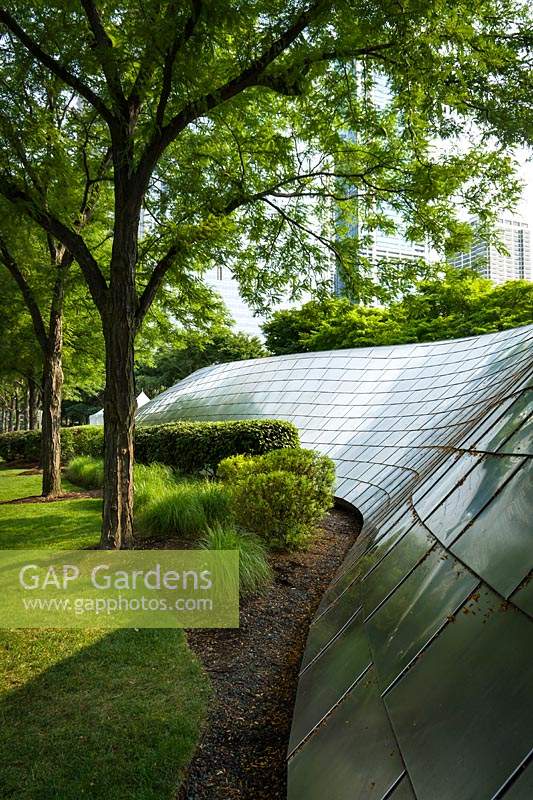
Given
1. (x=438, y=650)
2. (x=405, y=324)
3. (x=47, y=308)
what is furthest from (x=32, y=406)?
(x=438, y=650)

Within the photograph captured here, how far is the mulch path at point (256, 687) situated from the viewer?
310cm

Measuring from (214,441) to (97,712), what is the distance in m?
8.64

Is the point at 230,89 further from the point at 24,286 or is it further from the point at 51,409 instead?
the point at 51,409

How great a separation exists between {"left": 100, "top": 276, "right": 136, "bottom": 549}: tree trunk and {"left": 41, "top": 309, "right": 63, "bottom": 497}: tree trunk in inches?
224

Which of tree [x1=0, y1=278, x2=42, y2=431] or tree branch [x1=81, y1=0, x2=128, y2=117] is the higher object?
tree branch [x1=81, y1=0, x2=128, y2=117]

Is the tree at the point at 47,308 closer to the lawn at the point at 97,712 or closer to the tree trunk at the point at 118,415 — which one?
the tree trunk at the point at 118,415

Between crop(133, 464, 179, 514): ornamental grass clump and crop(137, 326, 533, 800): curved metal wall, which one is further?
crop(133, 464, 179, 514): ornamental grass clump

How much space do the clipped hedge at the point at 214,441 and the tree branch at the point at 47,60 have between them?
21.3ft

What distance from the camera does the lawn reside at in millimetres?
2980

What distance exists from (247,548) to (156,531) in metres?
2.49

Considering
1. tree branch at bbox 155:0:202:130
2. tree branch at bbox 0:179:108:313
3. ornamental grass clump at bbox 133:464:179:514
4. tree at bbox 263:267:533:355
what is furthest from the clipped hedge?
tree branch at bbox 155:0:202:130

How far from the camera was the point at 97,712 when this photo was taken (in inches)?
144

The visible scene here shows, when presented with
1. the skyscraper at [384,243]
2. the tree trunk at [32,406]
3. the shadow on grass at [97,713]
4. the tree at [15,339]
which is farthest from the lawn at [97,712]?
the tree trunk at [32,406]

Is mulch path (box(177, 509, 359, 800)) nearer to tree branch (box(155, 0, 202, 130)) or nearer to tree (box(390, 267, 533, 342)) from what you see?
tree branch (box(155, 0, 202, 130))
